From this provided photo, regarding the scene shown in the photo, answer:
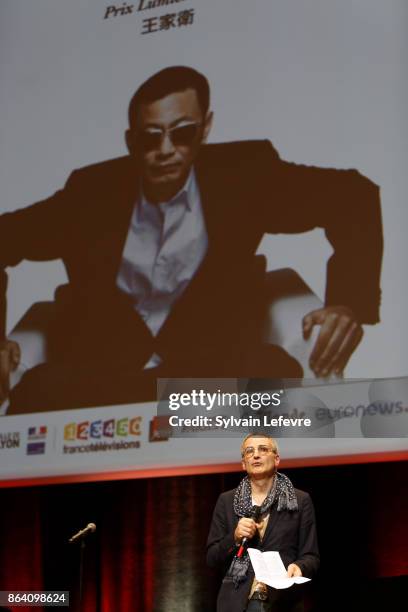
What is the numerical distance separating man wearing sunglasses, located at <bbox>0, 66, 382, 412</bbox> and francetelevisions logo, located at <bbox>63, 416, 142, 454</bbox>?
11 cm

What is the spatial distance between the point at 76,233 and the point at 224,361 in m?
1.12

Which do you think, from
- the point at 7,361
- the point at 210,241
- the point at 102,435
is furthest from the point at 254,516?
the point at 7,361

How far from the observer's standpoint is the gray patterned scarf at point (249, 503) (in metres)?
2.82

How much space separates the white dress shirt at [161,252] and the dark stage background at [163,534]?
0.85 metres

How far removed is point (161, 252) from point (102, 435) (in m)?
0.93

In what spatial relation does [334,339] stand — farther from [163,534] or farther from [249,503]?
[163,534]

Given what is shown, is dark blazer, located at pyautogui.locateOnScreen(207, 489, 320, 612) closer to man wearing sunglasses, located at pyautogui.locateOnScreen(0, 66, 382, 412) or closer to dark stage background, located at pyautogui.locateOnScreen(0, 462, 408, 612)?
man wearing sunglasses, located at pyautogui.locateOnScreen(0, 66, 382, 412)

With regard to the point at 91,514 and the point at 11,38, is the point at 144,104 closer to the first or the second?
the point at 11,38

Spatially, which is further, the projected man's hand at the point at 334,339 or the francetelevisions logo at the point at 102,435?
the francetelevisions logo at the point at 102,435

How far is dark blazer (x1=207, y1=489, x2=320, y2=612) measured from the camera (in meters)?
2.79

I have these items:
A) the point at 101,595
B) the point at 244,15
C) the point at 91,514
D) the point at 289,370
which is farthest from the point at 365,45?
the point at 101,595

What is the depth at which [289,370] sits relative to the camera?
4117 millimetres

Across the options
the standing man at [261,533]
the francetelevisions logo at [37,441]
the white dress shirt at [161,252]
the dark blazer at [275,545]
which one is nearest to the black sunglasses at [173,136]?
the white dress shirt at [161,252]

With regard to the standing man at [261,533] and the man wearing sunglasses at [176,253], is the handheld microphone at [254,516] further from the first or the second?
the man wearing sunglasses at [176,253]
